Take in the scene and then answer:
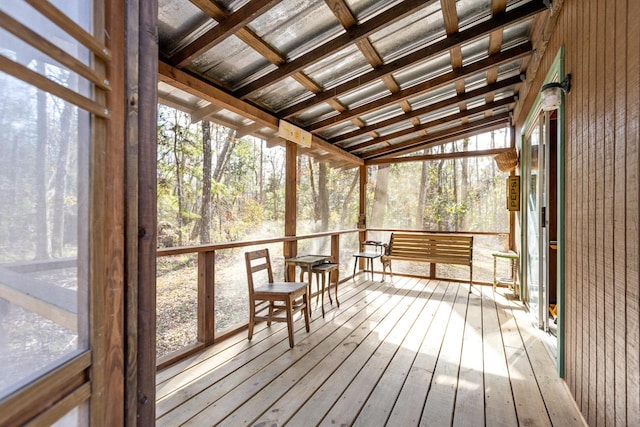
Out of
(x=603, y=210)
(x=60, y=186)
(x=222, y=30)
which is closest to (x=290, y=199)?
(x=222, y=30)

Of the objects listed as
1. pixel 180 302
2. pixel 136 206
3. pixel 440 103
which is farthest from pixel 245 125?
pixel 136 206

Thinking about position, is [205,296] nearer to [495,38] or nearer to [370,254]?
[370,254]

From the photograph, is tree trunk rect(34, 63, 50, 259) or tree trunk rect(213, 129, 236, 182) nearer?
tree trunk rect(34, 63, 50, 259)

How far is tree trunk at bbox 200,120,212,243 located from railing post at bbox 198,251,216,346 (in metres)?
1.55

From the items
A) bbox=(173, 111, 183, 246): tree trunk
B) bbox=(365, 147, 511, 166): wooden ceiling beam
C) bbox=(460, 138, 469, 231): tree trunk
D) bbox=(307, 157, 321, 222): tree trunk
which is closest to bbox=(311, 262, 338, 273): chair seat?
bbox=(307, 157, 321, 222): tree trunk

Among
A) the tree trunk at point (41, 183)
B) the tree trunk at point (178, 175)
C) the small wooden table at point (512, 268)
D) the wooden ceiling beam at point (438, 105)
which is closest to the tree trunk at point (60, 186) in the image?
the tree trunk at point (41, 183)

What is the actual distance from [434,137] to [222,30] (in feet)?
14.1

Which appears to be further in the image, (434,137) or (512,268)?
(434,137)

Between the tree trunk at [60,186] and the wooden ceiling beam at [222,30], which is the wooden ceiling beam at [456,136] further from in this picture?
the tree trunk at [60,186]

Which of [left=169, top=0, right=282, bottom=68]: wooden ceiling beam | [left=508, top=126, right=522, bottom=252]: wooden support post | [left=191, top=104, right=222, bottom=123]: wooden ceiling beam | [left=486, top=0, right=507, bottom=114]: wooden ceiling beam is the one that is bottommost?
[left=508, top=126, right=522, bottom=252]: wooden support post

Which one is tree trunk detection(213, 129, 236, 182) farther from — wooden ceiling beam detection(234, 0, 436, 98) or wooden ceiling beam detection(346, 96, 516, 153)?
wooden ceiling beam detection(346, 96, 516, 153)

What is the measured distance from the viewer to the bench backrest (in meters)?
4.74

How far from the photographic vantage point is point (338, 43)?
8.05 ft

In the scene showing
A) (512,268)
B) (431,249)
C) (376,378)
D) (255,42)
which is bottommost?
(376,378)
